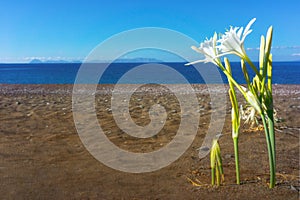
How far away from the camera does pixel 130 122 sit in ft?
23.9

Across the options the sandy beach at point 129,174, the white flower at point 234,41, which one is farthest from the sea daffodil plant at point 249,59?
the sandy beach at point 129,174

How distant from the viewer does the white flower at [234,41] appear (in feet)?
8.36

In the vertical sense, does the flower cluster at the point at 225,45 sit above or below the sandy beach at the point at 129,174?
above

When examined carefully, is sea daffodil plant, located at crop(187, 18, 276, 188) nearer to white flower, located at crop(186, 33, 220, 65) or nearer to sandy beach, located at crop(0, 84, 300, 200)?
white flower, located at crop(186, 33, 220, 65)

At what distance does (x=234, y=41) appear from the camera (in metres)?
2.55

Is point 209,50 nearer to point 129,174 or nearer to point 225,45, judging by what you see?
point 225,45

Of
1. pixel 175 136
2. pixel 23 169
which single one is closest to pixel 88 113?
pixel 175 136

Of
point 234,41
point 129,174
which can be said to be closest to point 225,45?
point 234,41

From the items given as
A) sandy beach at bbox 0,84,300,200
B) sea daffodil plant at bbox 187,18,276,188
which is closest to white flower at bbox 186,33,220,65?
sea daffodil plant at bbox 187,18,276,188

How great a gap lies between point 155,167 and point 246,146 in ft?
5.11

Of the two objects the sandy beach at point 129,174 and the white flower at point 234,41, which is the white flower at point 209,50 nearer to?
the white flower at point 234,41

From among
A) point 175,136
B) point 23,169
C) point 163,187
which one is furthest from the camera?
point 175,136

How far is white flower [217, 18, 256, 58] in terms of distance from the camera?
2547 millimetres

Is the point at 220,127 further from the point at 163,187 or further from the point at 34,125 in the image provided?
the point at 34,125
